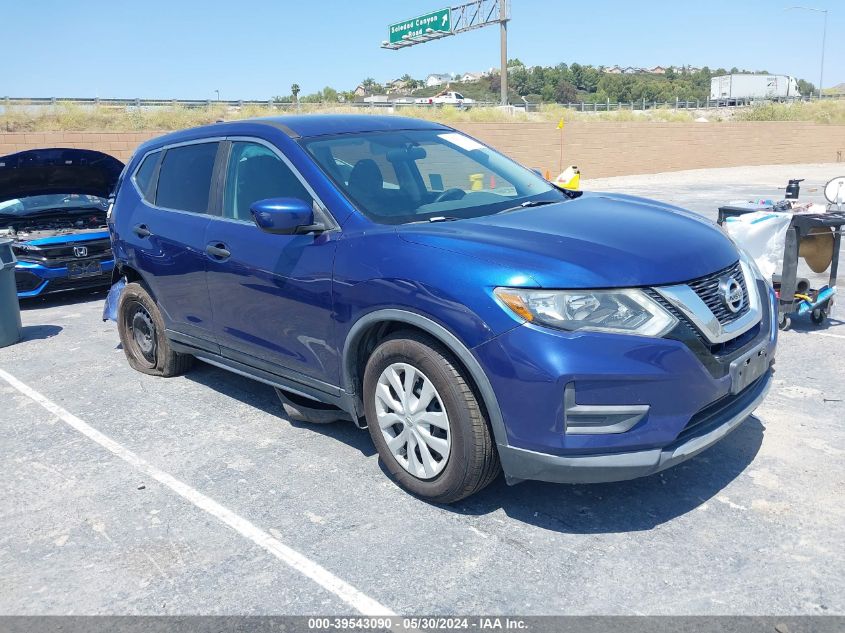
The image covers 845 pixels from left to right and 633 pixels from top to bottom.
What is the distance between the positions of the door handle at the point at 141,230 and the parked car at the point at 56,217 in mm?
3792

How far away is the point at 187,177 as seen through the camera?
199 inches

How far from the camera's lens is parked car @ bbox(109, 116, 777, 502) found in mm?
3059

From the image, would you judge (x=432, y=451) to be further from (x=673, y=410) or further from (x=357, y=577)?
(x=673, y=410)

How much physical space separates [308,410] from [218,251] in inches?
43.0

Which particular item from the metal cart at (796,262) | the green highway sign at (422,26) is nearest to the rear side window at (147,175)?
the metal cart at (796,262)

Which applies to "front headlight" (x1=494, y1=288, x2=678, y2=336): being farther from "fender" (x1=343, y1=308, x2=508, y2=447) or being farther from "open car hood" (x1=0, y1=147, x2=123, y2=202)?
"open car hood" (x1=0, y1=147, x2=123, y2=202)

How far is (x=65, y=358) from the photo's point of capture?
21.7 ft

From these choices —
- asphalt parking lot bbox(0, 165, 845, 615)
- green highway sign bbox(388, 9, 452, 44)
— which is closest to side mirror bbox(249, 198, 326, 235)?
asphalt parking lot bbox(0, 165, 845, 615)

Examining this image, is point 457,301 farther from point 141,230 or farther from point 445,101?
point 445,101

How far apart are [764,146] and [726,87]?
31412mm

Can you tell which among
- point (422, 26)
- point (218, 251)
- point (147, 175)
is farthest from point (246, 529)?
point (422, 26)

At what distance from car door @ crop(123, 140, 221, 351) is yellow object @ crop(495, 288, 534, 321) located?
7.47ft

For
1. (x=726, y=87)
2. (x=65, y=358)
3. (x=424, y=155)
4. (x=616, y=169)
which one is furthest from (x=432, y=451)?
(x=726, y=87)

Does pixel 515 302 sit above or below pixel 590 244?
below
